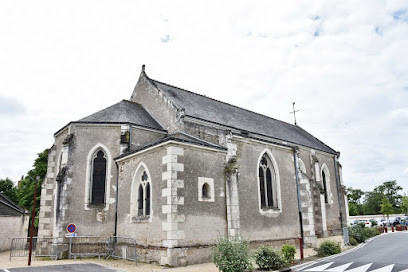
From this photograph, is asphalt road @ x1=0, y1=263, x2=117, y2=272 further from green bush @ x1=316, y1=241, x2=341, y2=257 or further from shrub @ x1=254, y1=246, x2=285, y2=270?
green bush @ x1=316, y1=241, x2=341, y2=257

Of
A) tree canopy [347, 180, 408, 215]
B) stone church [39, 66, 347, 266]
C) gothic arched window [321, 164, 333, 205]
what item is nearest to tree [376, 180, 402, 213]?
tree canopy [347, 180, 408, 215]

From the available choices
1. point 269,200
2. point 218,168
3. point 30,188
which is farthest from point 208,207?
point 30,188

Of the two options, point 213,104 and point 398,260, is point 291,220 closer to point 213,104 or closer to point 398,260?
point 398,260

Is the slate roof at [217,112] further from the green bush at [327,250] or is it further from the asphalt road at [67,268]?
the asphalt road at [67,268]

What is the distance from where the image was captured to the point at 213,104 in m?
20.5

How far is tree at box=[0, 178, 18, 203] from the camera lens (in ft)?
124

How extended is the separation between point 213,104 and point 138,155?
28.7 ft

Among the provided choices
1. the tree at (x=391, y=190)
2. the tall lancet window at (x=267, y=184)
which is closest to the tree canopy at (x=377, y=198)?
the tree at (x=391, y=190)

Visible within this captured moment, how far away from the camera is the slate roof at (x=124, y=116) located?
1546 cm

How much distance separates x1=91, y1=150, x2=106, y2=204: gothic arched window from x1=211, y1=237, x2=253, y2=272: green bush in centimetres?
753

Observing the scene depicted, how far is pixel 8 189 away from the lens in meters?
38.7

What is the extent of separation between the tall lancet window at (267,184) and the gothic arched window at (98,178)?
7.94 meters

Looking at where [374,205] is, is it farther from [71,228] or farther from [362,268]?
[71,228]

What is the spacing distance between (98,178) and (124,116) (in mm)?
3462
